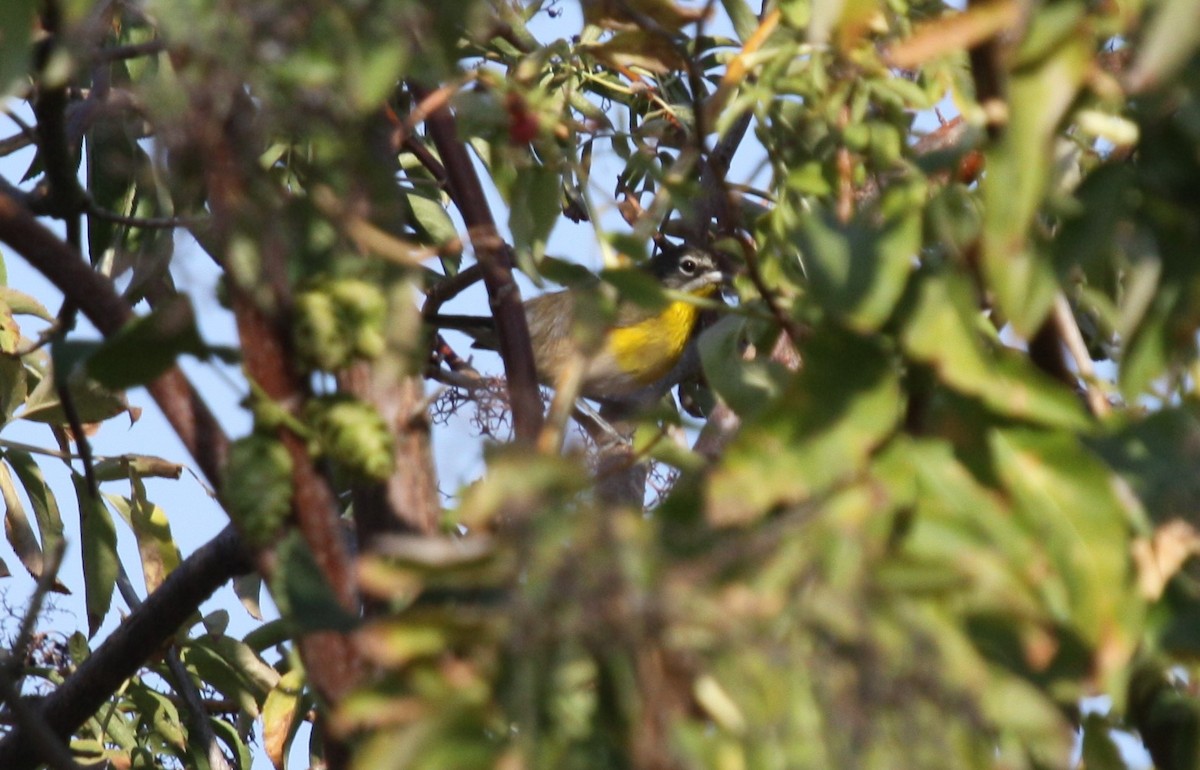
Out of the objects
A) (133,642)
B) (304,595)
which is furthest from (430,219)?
(304,595)

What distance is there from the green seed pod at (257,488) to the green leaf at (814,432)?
0.39 meters

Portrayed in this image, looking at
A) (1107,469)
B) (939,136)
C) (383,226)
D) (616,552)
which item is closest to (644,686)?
(616,552)

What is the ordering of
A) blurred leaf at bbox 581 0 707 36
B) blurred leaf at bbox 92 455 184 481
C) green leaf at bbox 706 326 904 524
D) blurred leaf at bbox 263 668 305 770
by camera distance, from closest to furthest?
green leaf at bbox 706 326 904 524, blurred leaf at bbox 581 0 707 36, blurred leaf at bbox 263 668 305 770, blurred leaf at bbox 92 455 184 481

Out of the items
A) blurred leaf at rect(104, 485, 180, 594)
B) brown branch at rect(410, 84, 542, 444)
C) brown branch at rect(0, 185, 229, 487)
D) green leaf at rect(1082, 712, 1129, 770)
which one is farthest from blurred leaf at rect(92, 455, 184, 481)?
green leaf at rect(1082, 712, 1129, 770)

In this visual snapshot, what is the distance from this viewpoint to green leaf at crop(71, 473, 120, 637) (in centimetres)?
287

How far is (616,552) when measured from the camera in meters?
0.82

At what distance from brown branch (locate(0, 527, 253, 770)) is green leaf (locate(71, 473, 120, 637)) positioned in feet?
0.63

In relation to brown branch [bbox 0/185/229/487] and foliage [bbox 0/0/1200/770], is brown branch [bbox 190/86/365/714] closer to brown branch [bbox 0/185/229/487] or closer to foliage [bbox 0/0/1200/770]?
foliage [bbox 0/0/1200/770]

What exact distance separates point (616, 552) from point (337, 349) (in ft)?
1.43

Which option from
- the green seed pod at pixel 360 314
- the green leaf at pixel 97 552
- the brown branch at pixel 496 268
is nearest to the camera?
the green seed pod at pixel 360 314

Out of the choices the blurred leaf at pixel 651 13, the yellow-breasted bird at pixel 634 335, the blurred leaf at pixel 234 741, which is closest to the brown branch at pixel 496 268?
the blurred leaf at pixel 651 13

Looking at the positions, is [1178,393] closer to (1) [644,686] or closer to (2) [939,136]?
(2) [939,136]

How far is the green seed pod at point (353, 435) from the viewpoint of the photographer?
3.88 ft

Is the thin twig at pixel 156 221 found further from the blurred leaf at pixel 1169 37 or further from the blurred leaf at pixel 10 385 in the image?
the blurred leaf at pixel 10 385
